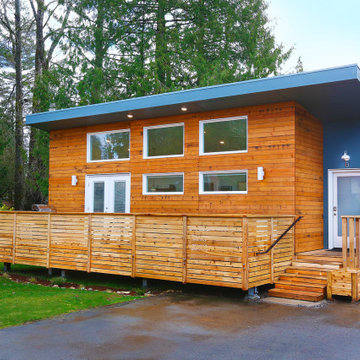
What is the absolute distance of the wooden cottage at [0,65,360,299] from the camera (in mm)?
8344

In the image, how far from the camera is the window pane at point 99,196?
495 inches

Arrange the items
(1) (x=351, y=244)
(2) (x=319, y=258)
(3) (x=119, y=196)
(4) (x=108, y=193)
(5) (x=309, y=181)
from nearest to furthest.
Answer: (1) (x=351, y=244)
(2) (x=319, y=258)
(5) (x=309, y=181)
(3) (x=119, y=196)
(4) (x=108, y=193)

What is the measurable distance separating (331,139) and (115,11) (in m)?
11.1

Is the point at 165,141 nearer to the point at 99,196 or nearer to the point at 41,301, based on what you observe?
the point at 99,196

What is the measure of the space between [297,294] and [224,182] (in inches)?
137

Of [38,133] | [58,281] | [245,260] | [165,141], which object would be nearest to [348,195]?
[245,260]

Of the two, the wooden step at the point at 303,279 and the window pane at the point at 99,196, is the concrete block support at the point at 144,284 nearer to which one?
the wooden step at the point at 303,279

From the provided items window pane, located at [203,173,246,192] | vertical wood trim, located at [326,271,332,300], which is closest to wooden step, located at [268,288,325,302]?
vertical wood trim, located at [326,271,332,300]

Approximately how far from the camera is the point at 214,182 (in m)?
10.8

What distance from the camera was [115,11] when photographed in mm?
18094

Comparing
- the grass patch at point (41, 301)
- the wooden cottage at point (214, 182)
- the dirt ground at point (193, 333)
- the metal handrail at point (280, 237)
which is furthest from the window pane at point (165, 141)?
the dirt ground at point (193, 333)

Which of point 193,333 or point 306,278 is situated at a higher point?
point 306,278

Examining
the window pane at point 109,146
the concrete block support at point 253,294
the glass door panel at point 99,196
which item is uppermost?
the window pane at point 109,146

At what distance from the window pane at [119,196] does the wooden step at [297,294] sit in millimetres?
5305
